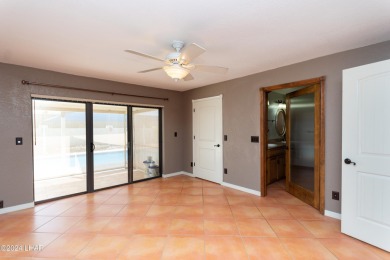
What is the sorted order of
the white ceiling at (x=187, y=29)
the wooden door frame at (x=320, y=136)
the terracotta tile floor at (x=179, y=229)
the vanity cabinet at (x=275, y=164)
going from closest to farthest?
1. the white ceiling at (x=187, y=29)
2. the terracotta tile floor at (x=179, y=229)
3. the wooden door frame at (x=320, y=136)
4. the vanity cabinet at (x=275, y=164)

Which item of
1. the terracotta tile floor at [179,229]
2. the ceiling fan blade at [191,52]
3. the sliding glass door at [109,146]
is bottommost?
the terracotta tile floor at [179,229]

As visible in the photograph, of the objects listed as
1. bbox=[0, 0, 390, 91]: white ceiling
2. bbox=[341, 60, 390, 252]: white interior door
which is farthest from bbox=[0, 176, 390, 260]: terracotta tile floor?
bbox=[0, 0, 390, 91]: white ceiling

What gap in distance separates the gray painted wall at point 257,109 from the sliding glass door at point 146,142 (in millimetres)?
835

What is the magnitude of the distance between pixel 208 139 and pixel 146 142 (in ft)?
5.24

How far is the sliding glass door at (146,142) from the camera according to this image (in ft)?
15.2

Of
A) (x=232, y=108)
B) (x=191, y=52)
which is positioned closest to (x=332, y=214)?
(x=232, y=108)

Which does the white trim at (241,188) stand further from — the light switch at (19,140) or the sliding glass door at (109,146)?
the light switch at (19,140)

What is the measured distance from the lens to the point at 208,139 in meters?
4.69

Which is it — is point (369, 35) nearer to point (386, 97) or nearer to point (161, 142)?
point (386, 97)

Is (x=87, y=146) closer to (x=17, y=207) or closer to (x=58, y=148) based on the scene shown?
(x=58, y=148)

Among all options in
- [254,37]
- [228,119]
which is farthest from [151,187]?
[254,37]

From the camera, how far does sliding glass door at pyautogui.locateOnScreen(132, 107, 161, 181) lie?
15.2 feet

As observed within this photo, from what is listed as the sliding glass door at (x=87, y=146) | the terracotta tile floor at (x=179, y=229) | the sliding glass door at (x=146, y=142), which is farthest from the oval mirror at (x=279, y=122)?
the sliding glass door at (x=87, y=146)

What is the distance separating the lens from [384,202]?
204 cm
